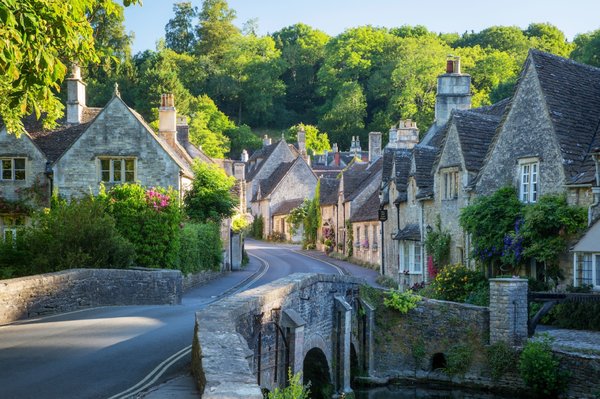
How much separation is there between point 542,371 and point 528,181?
7.98m

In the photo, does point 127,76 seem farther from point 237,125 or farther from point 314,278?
point 314,278

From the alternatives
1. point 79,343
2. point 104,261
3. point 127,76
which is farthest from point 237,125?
point 79,343

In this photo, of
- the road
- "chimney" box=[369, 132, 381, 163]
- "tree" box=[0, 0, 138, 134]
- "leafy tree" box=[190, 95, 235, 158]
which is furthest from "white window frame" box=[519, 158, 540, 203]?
"leafy tree" box=[190, 95, 235, 158]

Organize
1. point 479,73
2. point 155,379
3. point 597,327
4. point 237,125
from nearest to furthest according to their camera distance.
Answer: point 155,379, point 597,327, point 479,73, point 237,125

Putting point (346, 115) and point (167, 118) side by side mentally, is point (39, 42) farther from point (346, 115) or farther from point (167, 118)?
point (346, 115)

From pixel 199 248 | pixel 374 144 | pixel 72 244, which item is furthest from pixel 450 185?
pixel 374 144

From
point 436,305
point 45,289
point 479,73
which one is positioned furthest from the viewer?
point 479,73

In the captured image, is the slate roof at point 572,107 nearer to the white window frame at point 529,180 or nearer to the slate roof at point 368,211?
the white window frame at point 529,180

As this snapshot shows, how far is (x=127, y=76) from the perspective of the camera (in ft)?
316

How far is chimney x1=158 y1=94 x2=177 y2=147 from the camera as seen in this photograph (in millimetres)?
48094

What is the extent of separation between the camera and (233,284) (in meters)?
38.0

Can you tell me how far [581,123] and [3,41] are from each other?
21122 mm

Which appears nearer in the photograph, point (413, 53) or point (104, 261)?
point (104, 261)

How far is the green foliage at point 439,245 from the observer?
32.8 m
